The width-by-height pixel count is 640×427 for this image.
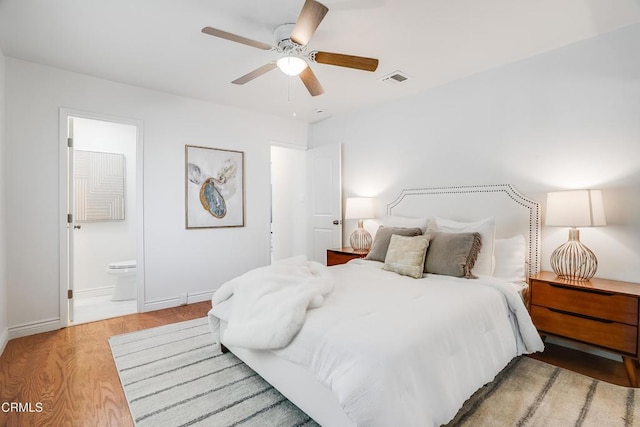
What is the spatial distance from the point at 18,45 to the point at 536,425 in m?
4.54

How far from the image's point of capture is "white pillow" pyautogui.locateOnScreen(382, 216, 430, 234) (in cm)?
325

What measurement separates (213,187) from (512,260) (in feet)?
11.3

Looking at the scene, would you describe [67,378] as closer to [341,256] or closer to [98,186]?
[341,256]

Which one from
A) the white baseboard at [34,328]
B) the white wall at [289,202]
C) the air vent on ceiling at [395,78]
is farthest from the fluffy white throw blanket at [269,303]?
the white wall at [289,202]

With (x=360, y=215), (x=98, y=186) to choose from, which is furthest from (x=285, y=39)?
(x=98, y=186)

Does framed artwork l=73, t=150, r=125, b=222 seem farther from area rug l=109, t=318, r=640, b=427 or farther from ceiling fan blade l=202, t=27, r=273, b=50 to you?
ceiling fan blade l=202, t=27, r=273, b=50

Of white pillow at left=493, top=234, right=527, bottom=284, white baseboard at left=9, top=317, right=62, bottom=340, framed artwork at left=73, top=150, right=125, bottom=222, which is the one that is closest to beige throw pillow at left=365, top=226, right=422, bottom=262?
white pillow at left=493, top=234, right=527, bottom=284

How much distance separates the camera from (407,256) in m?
2.64

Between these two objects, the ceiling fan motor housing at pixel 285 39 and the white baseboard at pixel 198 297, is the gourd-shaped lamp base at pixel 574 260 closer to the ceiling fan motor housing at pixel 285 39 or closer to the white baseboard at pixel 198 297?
the ceiling fan motor housing at pixel 285 39

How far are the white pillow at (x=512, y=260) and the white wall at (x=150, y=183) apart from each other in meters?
2.96

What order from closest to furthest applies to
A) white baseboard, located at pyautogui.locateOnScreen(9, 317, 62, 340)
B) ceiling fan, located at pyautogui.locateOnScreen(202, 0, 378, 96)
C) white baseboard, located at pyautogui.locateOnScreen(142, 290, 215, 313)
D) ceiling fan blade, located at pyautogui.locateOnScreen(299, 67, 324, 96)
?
ceiling fan, located at pyautogui.locateOnScreen(202, 0, 378, 96) → ceiling fan blade, located at pyautogui.locateOnScreen(299, 67, 324, 96) → white baseboard, located at pyautogui.locateOnScreen(9, 317, 62, 340) → white baseboard, located at pyautogui.locateOnScreen(142, 290, 215, 313)

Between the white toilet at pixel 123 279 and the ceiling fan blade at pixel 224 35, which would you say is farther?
the white toilet at pixel 123 279

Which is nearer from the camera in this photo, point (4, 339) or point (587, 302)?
point (587, 302)

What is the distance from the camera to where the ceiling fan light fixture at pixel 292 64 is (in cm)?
237
